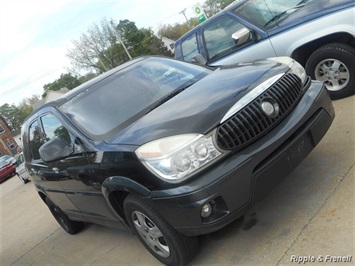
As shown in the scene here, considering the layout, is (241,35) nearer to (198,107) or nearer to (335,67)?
(335,67)

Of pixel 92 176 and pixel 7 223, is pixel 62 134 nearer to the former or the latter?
pixel 92 176

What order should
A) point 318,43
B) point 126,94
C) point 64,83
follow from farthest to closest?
point 64,83
point 318,43
point 126,94

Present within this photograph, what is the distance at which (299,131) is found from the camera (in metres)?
2.85

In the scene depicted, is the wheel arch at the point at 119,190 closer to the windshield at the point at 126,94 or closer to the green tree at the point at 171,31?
the windshield at the point at 126,94

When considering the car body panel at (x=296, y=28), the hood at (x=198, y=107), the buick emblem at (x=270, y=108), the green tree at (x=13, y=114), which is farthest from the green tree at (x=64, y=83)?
the buick emblem at (x=270, y=108)

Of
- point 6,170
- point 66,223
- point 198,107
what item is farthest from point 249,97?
point 6,170

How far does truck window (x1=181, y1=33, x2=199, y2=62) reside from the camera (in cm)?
607

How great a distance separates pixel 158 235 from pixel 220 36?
149 inches

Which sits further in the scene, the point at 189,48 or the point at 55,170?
the point at 189,48

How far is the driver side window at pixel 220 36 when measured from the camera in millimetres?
5500

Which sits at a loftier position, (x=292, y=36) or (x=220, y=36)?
(x=220, y=36)

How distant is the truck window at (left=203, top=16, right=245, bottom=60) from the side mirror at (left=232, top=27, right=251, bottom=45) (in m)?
0.25

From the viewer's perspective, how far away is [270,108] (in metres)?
2.75

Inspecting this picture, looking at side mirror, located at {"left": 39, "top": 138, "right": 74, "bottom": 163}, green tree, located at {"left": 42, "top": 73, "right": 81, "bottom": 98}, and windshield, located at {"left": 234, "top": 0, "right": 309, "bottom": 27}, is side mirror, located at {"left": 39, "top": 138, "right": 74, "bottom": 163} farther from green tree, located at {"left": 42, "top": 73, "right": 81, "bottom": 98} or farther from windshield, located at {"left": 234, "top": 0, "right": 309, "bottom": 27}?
green tree, located at {"left": 42, "top": 73, "right": 81, "bottom": 98}
